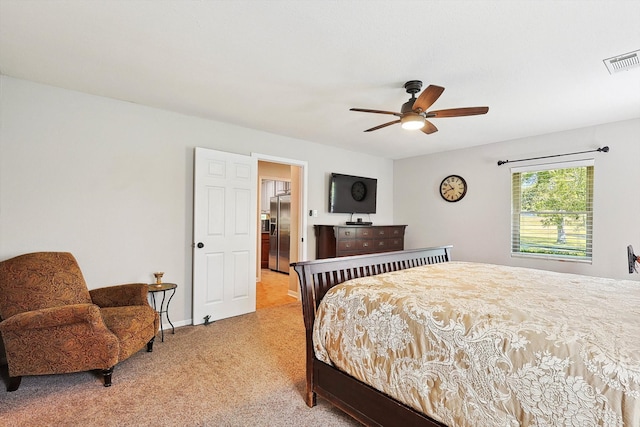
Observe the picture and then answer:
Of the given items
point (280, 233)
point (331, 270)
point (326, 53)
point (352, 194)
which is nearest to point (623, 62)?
point (326, 53)

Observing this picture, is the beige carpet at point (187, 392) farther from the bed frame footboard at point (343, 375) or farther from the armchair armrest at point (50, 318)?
the armchair armrest at point (50, 318)

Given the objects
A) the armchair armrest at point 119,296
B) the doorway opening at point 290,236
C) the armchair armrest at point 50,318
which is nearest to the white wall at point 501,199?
the doorway opening at point 290,236

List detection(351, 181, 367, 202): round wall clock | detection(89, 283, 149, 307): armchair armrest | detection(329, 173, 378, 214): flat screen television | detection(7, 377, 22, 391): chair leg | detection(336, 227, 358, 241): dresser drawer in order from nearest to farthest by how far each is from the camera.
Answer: detection(7, 377, 22, 391): chair leg, detection(89, 283, 149, 307): armchair armrest, detection(336, 227, 358, 241): dresser drawer, detection(329, 173, 378, 214): flat screen television, detection(351, 181, 367, 202): round wall clock

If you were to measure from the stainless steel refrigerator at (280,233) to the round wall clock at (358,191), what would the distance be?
1.76 metres

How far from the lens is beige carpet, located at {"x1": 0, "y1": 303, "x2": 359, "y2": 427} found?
192 cm

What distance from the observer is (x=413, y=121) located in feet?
8.49

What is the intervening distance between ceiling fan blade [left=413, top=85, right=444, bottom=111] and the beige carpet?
228cm

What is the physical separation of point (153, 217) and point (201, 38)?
205 centimetres

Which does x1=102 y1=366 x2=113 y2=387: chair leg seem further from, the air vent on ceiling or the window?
the window

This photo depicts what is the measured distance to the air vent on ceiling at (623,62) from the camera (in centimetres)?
221

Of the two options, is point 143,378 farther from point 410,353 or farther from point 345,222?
point 345,222

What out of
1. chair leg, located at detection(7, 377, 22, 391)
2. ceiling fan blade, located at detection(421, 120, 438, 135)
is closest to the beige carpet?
chair leg, located at detection(7, 377, 22, 391)

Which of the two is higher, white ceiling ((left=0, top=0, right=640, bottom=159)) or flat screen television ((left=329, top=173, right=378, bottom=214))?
white ceiling ((left=0, top=0, right=640, bottom=159))

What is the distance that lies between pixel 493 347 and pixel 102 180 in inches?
137
